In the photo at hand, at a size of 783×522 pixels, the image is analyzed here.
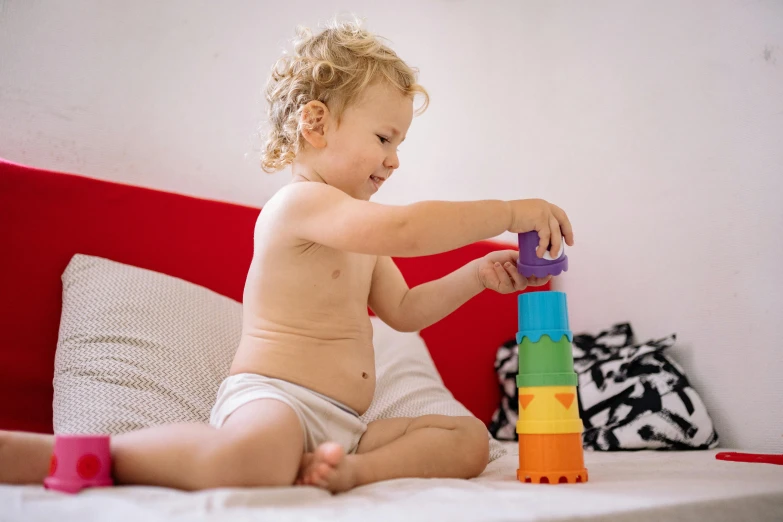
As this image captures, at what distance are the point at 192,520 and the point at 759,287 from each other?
A: 1.20 meters

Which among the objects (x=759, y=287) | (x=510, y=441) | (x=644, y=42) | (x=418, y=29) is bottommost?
(x=510, y=441)

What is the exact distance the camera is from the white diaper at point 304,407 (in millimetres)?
933

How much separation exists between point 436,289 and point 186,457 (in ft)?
1.89

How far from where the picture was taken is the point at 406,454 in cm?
95

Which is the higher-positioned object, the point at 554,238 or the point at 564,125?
the point at 564,125

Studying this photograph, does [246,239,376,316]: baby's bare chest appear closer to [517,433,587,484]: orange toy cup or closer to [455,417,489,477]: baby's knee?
[455,417,489,477]: baby's knee

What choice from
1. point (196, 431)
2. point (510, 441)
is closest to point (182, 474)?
point (196, 431)

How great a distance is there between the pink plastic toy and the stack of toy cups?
522mm

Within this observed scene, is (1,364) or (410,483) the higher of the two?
(1,364)

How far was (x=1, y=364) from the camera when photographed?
1.23m

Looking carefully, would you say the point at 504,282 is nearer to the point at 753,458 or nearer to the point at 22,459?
the point at 753,458

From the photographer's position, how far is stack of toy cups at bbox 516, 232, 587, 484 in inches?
35.7

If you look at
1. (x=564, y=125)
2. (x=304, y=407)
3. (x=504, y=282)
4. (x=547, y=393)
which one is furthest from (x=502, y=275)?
(x=564, y=125)

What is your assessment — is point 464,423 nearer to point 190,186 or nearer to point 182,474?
point 182,474
